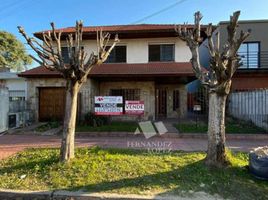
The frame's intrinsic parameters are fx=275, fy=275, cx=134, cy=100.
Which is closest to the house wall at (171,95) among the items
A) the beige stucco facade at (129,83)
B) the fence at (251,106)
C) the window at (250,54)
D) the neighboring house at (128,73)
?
the neighboring house at (128,73)

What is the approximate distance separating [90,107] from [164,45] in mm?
6439

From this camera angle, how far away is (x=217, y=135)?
6734 mm

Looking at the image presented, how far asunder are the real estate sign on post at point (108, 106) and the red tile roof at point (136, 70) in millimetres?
2801

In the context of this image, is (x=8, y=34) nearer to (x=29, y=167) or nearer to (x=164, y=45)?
(x=164, y=45)

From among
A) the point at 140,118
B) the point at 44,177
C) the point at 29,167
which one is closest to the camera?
the point at 44,177

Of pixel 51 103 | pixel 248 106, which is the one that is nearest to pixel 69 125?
pixel 51 103

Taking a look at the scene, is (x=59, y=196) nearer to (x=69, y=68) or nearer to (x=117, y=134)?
(x=69, y=68)

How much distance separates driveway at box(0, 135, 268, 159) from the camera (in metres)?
9.85

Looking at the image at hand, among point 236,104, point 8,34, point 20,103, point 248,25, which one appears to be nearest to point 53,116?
point 20,103

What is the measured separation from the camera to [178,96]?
837 inches

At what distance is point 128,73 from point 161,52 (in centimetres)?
344

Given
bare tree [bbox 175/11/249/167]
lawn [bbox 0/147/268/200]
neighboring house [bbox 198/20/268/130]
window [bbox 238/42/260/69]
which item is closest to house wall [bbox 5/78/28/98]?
neighboring house [bbox 198/20/268/130]

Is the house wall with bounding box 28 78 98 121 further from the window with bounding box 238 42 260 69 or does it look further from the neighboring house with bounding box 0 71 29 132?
the window with bounding box 238 42 260 69

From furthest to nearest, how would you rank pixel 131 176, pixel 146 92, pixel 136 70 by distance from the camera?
1. pixel 146 92
2. pixel 136 70
3. pixel 131 176
